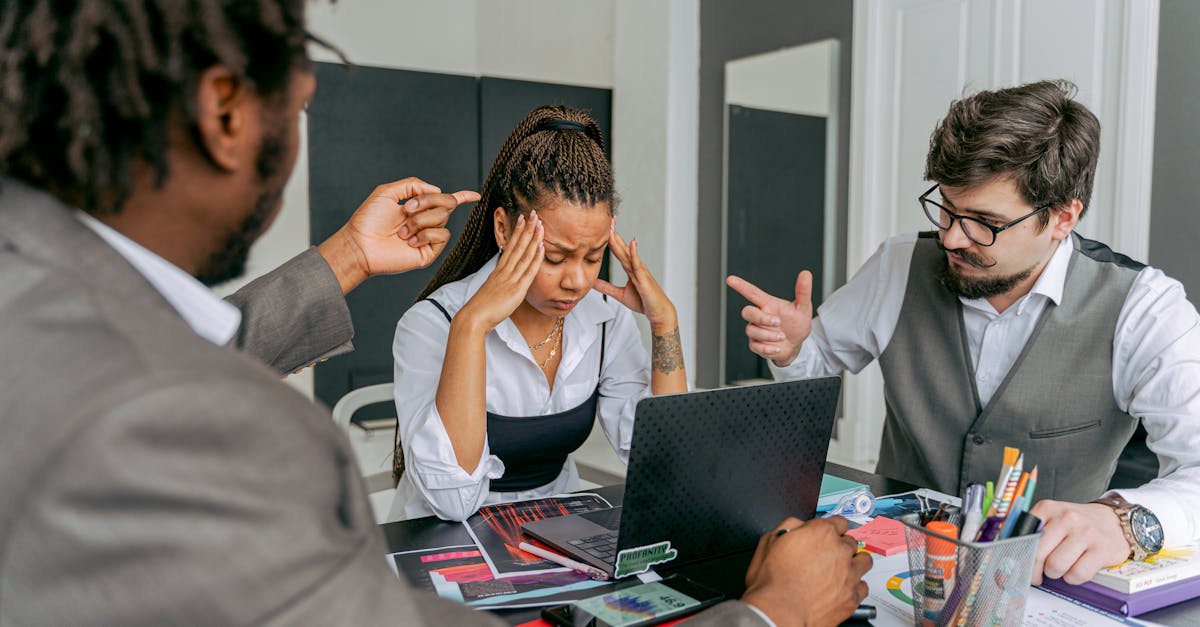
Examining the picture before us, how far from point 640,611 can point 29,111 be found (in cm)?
78

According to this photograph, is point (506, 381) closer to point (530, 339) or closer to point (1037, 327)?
point (530, 339)

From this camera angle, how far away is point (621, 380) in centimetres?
191

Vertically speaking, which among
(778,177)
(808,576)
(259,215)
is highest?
(778,177)

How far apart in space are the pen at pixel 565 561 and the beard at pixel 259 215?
634 millimetres

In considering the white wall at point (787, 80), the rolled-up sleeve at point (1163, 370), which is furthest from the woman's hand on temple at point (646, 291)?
the white wall at point (787, 80)

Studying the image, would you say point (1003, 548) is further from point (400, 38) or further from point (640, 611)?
point (400, 38)

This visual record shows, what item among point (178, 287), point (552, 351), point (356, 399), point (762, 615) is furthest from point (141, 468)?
point (356, 399)

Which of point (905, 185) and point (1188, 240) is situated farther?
point (905, 185)

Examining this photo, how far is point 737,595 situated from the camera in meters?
1.05

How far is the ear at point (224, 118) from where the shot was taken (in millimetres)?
593

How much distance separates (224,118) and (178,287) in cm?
13

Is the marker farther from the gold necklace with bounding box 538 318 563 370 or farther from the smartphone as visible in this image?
the gold necklace with bounding box 538 318 563 370

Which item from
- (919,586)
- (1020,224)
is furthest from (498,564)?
(1020,224)

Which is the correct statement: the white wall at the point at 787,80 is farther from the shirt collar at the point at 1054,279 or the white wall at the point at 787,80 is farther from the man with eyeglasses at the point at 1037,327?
the shirt collar at the point at 1054,279
